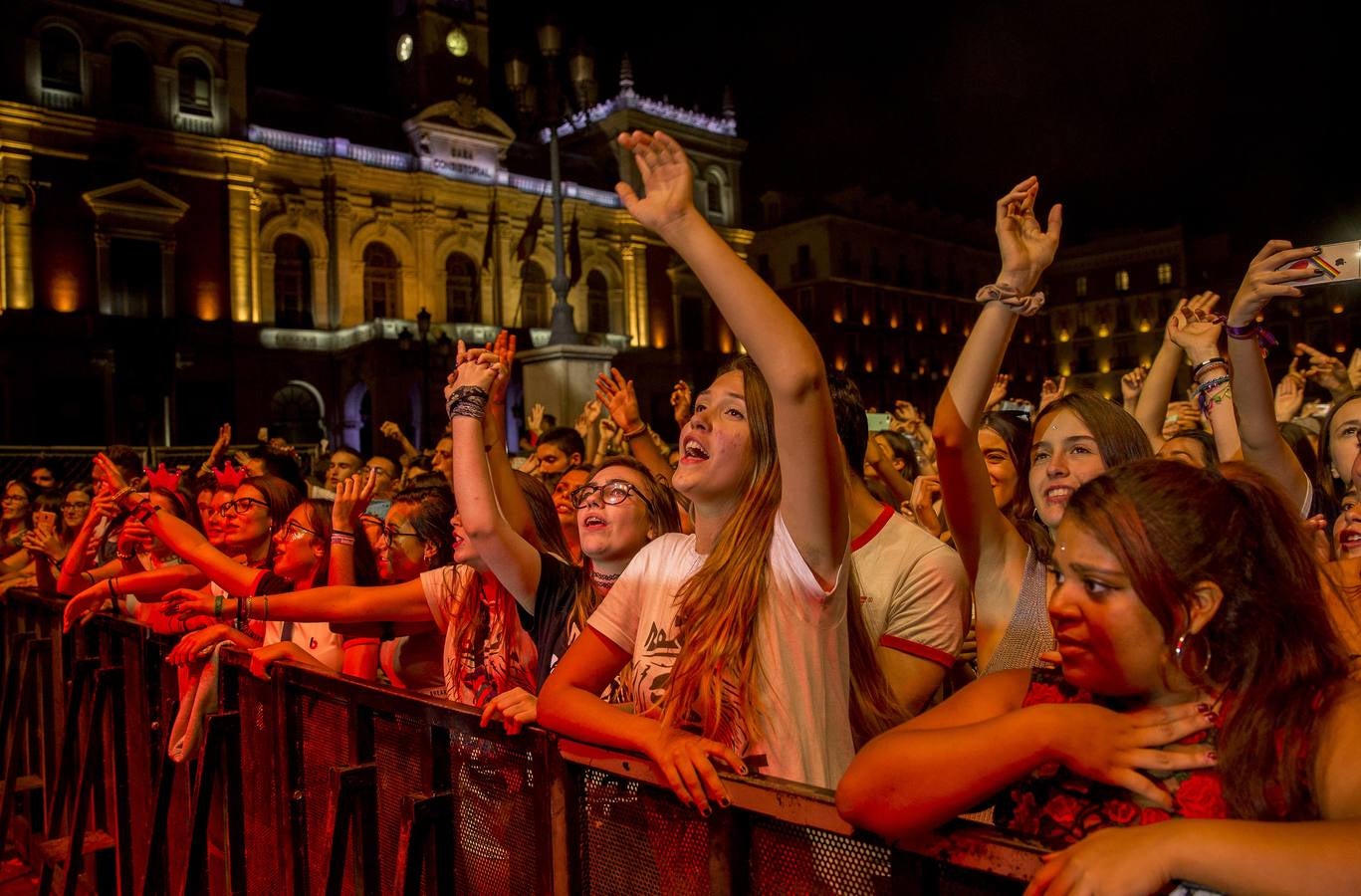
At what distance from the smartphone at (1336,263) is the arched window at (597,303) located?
40527 mm

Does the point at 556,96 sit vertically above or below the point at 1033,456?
above

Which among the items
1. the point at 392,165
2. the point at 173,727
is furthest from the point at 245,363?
the point at 173,727

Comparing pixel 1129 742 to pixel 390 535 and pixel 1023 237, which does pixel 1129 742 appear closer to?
pixel 1023 237

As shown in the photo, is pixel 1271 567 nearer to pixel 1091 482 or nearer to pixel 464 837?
pixel 1091 482

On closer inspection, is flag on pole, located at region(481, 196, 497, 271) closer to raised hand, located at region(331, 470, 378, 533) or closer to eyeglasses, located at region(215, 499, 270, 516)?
eyeglasses, located at region(215, 499, 270, 516)

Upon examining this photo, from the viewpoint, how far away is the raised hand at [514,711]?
2.48m

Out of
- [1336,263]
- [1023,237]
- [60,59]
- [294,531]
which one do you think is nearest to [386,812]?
[294,531]

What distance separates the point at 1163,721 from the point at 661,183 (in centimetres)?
139

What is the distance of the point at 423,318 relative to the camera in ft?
83.9

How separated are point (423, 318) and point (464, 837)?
23.9 metres

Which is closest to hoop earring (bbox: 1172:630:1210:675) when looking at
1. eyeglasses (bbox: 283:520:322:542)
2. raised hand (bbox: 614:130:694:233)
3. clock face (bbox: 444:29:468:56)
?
raised hand (bbox: 614:130:694:233)

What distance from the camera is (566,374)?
14.2 metres

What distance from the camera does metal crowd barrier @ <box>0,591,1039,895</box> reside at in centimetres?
189

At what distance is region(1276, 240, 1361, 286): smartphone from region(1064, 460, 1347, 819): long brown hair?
1.68 meters
